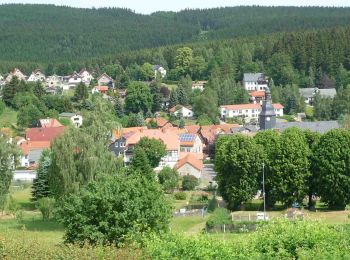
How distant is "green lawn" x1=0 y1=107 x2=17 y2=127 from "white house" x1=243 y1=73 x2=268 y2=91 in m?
34.5

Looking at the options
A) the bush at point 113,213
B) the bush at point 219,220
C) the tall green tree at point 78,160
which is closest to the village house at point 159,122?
the tall green tree at point 78,160

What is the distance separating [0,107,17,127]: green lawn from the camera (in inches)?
3108

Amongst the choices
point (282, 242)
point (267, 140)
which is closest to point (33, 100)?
point (267, 140)

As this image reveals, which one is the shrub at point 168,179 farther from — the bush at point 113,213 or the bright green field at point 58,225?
the bush at point 113,213

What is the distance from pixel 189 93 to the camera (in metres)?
96.8

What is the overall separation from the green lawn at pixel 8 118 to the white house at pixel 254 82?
113ft

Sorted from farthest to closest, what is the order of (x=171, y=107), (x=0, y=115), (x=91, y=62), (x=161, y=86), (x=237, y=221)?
1. (x=91, y=62)
2. (x=161, y=86)
3. (x=171, y=107)
4. (x=0, y=115)
5. (x=237, y=221)

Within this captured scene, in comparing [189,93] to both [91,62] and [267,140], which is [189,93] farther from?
[267,140]

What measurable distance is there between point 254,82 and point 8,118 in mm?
37250

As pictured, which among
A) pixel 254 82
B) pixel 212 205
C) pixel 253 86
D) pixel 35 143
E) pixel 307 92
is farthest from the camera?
pixel 254 82

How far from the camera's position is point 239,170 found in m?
39.5

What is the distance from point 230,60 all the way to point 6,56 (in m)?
68.3

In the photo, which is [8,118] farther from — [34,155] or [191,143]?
[191,143]

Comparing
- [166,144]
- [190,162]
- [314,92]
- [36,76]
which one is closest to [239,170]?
[190,162]
